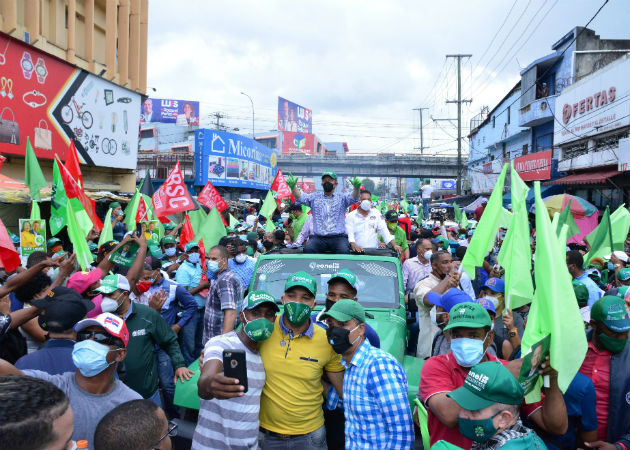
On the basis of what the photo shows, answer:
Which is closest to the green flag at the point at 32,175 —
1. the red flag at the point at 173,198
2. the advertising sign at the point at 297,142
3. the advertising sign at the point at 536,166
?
the red flag at the point at 173,198

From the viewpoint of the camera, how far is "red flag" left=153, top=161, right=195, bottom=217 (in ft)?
34.1

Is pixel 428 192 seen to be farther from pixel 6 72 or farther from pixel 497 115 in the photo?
pixel 6 72

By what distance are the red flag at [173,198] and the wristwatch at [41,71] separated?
913cm

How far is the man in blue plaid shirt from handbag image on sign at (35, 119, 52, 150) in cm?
1670

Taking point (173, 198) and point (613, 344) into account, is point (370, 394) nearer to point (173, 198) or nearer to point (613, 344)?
point (613, 344)

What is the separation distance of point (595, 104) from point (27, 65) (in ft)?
76.6

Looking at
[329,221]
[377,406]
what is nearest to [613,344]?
[377,406]

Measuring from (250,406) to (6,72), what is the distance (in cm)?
1594

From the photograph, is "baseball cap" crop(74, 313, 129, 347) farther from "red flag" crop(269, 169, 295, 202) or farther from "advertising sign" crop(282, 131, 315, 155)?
"advertising sign" crop(282, 131, 315, 155)

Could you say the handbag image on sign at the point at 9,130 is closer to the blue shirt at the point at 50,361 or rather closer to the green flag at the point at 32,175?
the green flag at the point at 32,175

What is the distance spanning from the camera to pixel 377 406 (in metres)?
2.73

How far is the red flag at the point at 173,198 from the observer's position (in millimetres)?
10406

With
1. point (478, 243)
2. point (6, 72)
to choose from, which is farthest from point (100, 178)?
point (478, 243)

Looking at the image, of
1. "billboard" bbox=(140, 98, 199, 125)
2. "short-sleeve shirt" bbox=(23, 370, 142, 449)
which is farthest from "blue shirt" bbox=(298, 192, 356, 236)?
"billboard" bbox=(140, 98, 199, 125)
